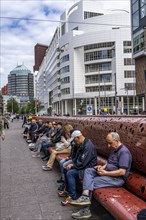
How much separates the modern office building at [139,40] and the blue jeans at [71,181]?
43.1m

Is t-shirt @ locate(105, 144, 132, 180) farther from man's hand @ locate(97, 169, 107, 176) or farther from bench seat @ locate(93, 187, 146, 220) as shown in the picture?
bench seat @ locate(93, 187, 146, 220)

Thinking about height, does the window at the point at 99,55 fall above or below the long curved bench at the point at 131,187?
above

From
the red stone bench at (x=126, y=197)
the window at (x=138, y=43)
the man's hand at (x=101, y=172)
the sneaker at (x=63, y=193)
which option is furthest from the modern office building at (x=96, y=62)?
the red stone bench at (x=126, y=197)

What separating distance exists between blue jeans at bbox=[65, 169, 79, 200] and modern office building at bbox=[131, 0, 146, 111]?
43.1m

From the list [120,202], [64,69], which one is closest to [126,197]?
[120,202]

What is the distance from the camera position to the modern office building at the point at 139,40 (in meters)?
46.6

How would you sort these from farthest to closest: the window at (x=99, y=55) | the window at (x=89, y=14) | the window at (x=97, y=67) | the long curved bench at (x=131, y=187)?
1. the window at (x=89, y=14)
2. the window at (x=97, y=67)
3. the window at (x=99, y=55)
4. the long curved bench at (x=131, y=187)

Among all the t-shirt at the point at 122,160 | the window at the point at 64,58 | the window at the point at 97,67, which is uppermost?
the window at the point at 64,58

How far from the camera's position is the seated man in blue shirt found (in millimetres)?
5012

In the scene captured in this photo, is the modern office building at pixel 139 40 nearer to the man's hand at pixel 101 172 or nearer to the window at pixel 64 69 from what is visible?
the window at pixel 64 69

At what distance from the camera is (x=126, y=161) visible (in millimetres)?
4988

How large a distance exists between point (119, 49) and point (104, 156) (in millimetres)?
76412

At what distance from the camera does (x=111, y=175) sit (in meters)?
5.08

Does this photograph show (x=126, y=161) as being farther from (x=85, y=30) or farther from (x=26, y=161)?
(x=85, y=30)
